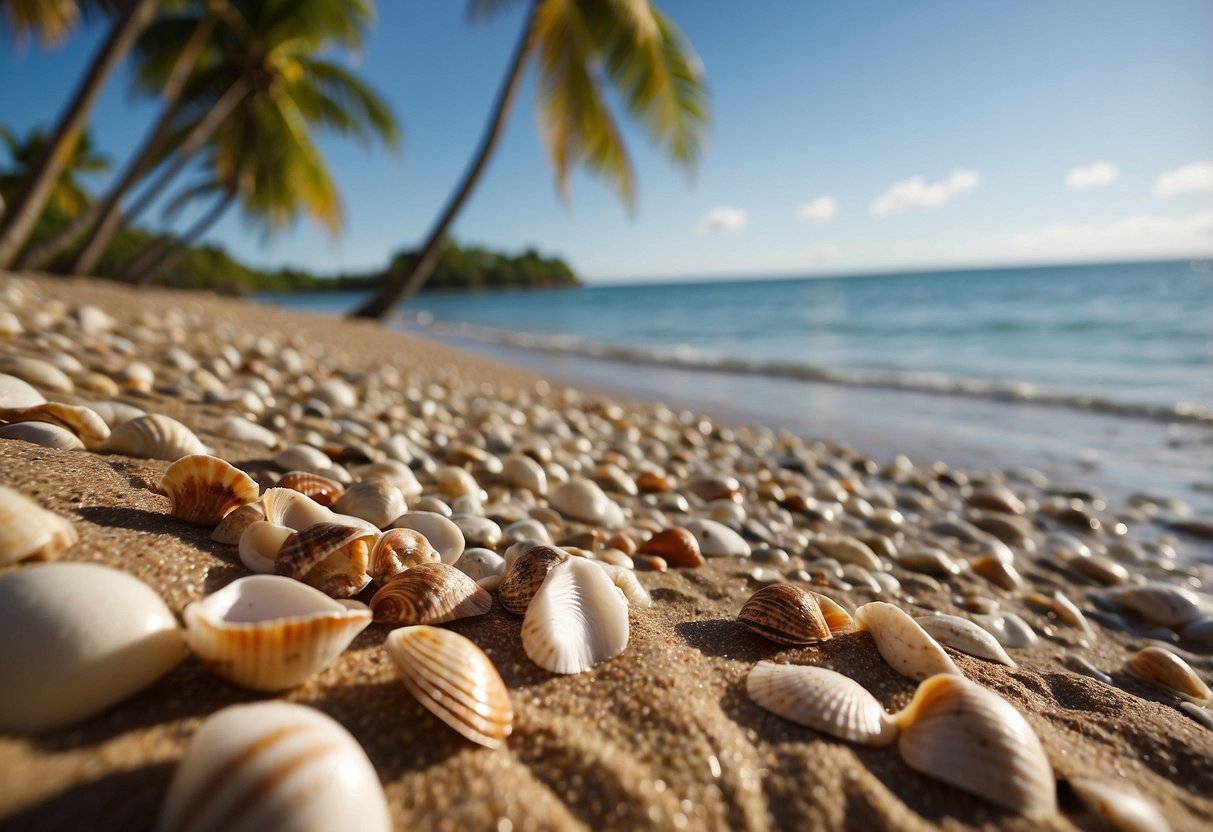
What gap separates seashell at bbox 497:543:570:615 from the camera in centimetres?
135

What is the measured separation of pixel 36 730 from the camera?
81 centimetres

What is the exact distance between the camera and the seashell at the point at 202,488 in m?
1.40

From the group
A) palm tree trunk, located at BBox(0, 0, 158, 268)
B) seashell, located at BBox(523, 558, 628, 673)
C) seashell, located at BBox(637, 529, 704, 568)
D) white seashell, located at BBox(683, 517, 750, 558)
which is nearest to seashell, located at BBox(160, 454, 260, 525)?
seashell, located at BBox(523, 558, 628, 673)

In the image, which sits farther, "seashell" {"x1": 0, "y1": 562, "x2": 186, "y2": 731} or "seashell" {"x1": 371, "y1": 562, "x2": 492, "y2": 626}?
"seashell" {"x1": 371, "y1": 562, "x2": 492, "y2": 626}

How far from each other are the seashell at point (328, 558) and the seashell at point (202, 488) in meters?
0.29

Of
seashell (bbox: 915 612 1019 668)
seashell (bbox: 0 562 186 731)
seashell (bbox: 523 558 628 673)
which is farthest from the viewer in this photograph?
seashell (bbox: 915 612 1019 668)

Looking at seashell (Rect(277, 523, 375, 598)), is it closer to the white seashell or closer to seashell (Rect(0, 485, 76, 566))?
seashell (Rect(0, 485, 76, 566))

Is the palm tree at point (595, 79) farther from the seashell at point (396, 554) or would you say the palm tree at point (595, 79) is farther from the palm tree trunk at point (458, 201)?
the seashell at point (396, 554)

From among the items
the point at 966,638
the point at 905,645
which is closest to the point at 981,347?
the point at 966,638

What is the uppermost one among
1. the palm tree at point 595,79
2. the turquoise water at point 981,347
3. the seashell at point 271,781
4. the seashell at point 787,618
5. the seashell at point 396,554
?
the palm tree at point 595,79

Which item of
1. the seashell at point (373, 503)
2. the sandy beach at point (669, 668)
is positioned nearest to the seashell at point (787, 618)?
the sandy beach at point (669, 668)

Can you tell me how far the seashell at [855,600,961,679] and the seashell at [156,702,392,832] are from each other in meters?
1.13

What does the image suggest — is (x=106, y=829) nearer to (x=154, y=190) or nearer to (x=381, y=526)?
(x=381, y=526)

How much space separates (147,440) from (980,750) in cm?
217
